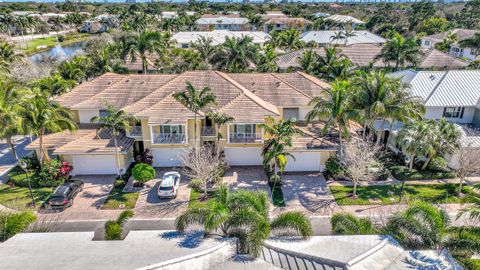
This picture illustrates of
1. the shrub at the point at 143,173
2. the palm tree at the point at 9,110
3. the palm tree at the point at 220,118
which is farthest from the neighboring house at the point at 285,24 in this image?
the palm tree at the point at 9,110

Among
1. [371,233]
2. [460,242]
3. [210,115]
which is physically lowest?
[371,233]

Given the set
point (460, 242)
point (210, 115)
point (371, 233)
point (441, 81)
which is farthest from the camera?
point (441, 81)

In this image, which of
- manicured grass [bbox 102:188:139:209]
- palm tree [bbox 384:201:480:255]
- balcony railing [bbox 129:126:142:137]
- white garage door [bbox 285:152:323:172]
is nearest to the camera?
palm tree [bbox 384:201:480:255]

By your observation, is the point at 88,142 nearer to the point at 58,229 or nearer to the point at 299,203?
the point at 58,229

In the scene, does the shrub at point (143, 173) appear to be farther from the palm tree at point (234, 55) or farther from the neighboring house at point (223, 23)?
the neighboring house at point (223, 23)

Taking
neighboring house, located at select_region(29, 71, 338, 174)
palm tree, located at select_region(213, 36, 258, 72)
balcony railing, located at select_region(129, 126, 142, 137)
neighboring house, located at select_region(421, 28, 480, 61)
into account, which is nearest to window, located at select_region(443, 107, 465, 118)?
neighboring house, located at select_region(29, 71, 338, 174)

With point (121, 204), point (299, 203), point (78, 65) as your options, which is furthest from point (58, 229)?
point (78, 65)

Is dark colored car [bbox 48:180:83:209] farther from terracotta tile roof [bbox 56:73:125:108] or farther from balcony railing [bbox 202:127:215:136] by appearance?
balcony railing [bbox 202:127:215:136]

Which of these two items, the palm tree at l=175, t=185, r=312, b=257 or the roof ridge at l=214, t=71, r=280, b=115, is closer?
the palm tree at l=175, t=185, r=312, b=257
